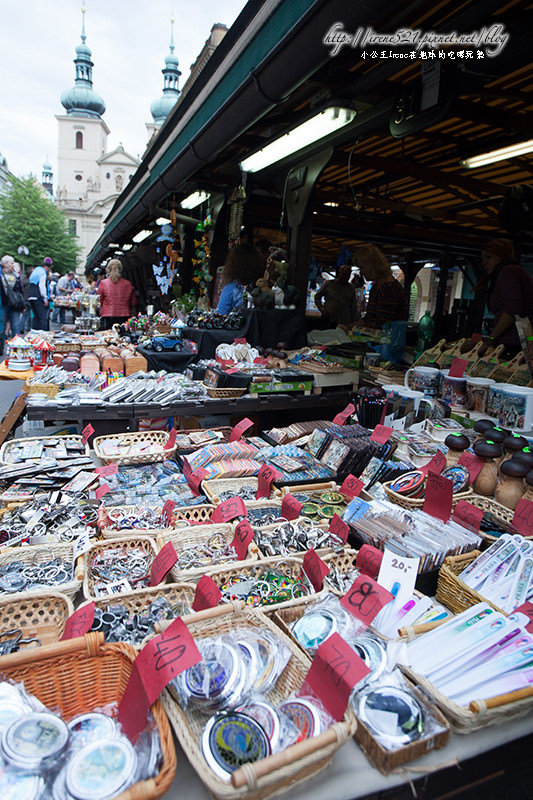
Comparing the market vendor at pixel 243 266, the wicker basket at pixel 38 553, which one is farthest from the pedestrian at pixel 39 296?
the wicker basket at pixel 38 553

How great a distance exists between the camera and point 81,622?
4.40ft

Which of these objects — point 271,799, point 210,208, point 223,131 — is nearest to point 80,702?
point 271,799

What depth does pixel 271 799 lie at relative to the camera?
966 millimetres

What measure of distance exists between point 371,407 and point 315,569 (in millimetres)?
1877

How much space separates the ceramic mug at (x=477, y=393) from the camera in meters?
3.22

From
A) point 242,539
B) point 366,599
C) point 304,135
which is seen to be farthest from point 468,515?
point 304,135

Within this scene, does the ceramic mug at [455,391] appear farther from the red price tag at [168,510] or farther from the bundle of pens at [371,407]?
the red price tag at [168,510]

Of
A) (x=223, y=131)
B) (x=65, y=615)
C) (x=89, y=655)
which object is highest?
(x=223, y=131)

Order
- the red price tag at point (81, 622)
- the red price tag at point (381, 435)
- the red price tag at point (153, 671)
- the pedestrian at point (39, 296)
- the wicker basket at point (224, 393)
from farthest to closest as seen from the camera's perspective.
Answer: the pedestrian at point (39, 296) < the wicker basket at point (224, 393) < the red price tag at point (381, 435) < the red price tag at point (81, 622) < the red price tag at point (153, 671)

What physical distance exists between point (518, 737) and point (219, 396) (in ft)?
10.6

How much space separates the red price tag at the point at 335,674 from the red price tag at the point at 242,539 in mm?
701

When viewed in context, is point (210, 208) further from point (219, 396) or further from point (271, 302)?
point (219, 396)

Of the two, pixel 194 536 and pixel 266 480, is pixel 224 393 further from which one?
pixel 194 536

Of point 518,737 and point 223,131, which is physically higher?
point 223,131
